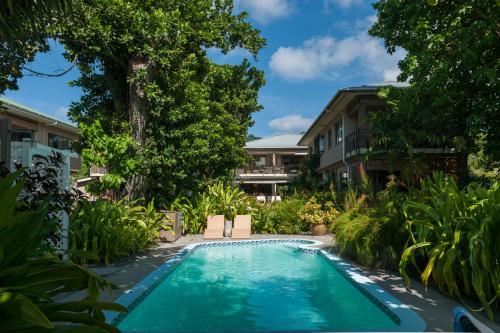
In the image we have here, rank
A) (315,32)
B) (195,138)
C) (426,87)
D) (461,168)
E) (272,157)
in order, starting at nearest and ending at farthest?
1. (426,87)
2. (195,138)
3. (461,168)
4. (315,32)
5. (272,157)

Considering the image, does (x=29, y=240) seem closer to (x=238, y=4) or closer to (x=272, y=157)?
(x=238, y=4)

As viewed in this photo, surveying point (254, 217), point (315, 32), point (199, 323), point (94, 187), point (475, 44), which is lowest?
point (199, 323)

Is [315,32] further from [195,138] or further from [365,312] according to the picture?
[365,312]

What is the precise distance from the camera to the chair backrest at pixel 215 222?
15498 mm

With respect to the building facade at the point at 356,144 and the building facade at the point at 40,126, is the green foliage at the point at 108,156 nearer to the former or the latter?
the building facade at the point at 40,126

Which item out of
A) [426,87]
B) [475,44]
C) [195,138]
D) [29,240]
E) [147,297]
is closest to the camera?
[29,240]

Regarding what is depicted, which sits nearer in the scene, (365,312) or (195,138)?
(365,312)

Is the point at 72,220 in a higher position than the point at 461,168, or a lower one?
lower

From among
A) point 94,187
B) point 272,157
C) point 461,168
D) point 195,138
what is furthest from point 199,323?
point 272,157

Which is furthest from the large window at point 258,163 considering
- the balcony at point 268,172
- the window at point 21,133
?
the window at point 21,133

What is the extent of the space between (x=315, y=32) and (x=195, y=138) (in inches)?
353

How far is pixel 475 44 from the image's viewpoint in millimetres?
10312

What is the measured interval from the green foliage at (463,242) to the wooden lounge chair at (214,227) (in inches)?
357

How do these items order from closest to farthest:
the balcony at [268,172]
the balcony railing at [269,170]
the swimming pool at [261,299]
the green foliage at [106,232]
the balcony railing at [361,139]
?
the swimming pool at [261,299]
the green foliage at [106,232]
the balcony railing at [361,139]
the balcony at [268,172]
the balcony railing at [269,170]
